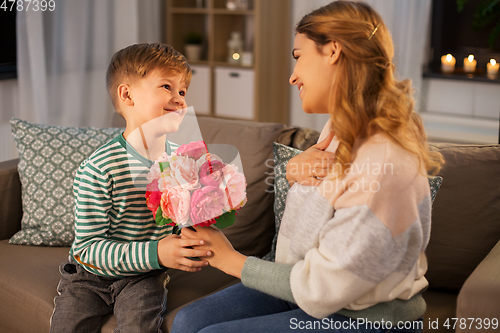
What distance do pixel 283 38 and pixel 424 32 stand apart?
1139 millimetres

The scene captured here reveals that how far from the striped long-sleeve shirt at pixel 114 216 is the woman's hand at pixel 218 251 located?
15cm

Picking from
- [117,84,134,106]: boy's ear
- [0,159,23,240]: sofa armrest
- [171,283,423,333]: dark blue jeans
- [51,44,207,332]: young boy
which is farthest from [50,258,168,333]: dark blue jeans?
[0,159,23,240]: sofa armrest

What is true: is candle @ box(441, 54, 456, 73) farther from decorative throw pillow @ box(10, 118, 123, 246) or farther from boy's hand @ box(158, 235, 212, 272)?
boy's hand @ box(158, 235, 212, 272)

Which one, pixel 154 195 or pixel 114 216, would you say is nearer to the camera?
pixel 154 195

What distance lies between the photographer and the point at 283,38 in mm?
4113

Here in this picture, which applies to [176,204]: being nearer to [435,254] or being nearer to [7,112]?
[435,254]

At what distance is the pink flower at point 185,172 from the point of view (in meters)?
1.07

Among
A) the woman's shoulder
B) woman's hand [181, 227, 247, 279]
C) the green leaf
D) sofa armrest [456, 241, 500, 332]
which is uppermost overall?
the woman's shoulder

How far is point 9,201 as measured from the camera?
6.10ft

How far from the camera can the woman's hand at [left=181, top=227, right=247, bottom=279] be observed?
1146 millimetres

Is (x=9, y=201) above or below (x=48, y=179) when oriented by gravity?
below

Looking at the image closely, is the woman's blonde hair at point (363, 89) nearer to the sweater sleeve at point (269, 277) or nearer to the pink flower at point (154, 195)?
the sweater sleeve at point (269, 277)

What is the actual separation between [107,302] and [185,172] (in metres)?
0.52

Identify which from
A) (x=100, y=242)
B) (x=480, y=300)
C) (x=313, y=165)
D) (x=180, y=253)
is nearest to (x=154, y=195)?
(x=180, y=253)
